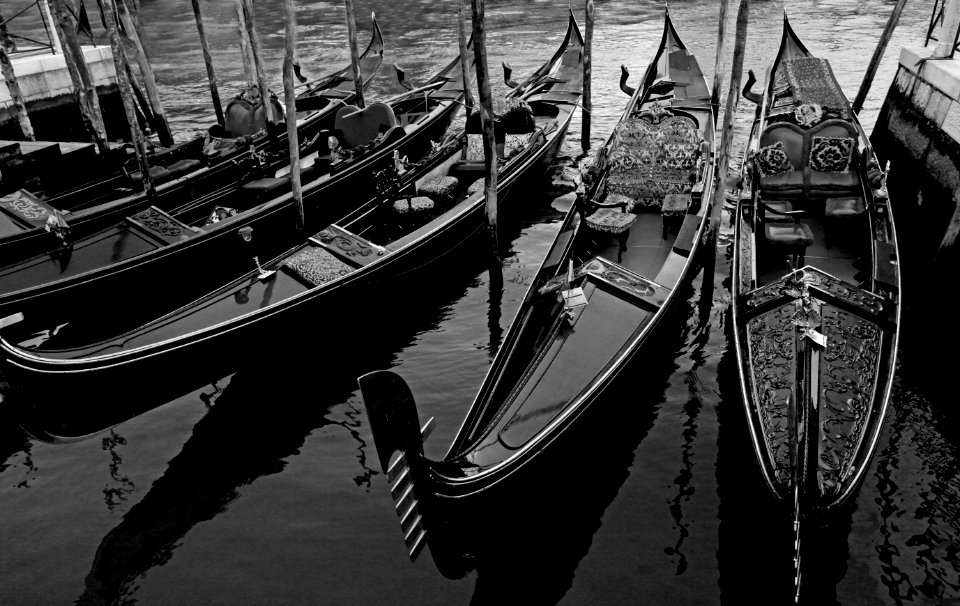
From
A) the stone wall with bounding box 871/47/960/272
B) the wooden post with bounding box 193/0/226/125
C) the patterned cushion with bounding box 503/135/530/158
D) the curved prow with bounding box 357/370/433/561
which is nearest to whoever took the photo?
the curved prow with bounding box 357/370/433/561

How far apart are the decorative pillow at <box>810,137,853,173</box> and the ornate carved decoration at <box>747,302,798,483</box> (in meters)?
3.01

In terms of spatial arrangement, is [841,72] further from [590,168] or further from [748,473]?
[748,473]

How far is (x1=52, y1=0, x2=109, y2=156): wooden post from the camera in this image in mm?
9828

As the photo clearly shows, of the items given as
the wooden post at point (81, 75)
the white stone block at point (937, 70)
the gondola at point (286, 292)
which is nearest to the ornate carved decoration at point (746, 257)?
the gondola at point (286, 292)

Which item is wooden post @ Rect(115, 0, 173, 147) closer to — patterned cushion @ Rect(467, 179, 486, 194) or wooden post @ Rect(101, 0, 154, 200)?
wooden post @ Rect(101, 0, 154, 200)

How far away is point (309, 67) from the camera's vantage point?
20438 millimetres

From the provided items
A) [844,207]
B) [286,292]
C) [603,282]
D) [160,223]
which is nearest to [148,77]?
[160,223]

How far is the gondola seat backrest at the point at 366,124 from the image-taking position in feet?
35.2

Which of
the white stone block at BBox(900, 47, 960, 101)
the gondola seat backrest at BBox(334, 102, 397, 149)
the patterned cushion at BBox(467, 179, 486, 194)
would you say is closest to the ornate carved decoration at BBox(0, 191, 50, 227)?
the gondola seat backrest at BBox(334, 102, 397, 149)

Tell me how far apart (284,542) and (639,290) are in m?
3.69

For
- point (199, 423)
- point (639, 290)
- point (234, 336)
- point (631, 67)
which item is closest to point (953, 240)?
point (639, 290)

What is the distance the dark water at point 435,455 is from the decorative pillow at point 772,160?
1.45m

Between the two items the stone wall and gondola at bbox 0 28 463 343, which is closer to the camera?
gondola at bbox 0 28 463 343

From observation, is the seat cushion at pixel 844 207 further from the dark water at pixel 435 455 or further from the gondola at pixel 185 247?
the gondola at pixel 185 247
